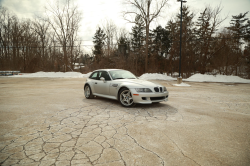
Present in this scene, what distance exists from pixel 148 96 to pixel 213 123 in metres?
2.07

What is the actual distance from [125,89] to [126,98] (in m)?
0.35

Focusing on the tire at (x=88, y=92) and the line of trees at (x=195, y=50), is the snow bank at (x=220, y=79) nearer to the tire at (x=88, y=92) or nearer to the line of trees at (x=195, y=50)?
the line of trees at (x=195, y=50)

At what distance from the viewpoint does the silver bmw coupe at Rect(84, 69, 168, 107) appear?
521 cm

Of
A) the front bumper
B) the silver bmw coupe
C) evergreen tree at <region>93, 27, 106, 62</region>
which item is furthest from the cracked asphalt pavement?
evergreen tree at <region>93, 27, 106, 62</region>

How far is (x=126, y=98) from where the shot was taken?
18.2ft

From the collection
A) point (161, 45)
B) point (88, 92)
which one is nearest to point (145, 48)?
point (161, 45)

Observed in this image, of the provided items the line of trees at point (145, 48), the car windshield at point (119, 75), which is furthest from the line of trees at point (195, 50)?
the car windshield at point (119, 75)

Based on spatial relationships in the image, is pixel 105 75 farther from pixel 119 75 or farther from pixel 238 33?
pixel 238 33

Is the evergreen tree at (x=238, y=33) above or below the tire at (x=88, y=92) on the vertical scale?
above

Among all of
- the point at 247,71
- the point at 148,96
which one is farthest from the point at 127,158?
the point at 247,71

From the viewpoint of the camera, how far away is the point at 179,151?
2539mm

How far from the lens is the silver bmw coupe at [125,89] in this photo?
5.21m

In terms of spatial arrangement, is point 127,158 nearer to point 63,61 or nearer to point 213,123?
point 213,123

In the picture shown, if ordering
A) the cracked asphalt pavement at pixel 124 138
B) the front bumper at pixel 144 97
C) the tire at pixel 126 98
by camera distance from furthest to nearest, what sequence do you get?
1. the tire at pixel 126 98
2. the front bumper at pixel 144 97
3. the cracked asphalt pavement at pixel 124 138
